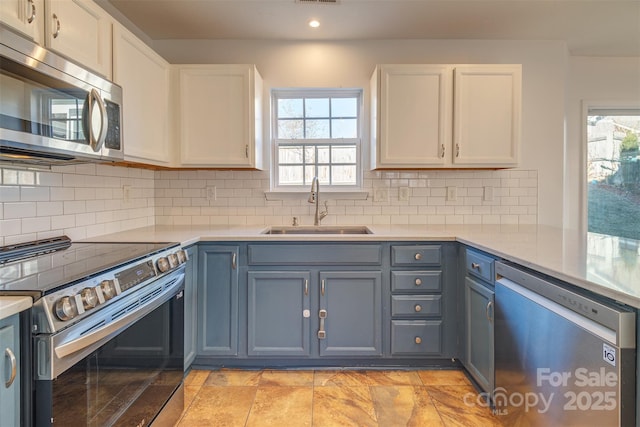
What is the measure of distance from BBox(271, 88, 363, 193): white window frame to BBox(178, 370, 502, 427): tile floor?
4.57ft

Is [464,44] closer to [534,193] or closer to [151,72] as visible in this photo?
[534,193]

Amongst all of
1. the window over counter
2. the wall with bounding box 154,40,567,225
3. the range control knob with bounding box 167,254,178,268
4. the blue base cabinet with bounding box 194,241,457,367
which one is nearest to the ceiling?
the wall with bounding box 154,40,567,225

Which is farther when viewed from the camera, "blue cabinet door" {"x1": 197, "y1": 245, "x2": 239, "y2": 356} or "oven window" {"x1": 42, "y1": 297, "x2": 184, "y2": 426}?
"blue cabinet door" {"x1": 197, "y1": 245, "x2": 239, "y2": 356}

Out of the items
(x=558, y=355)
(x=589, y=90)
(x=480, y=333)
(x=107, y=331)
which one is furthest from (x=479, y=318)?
(x=589, y=90)

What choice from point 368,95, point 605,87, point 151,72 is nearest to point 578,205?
point 605,87

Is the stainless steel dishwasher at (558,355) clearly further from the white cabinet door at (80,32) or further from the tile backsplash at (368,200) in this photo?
the white cabinet door at (80,32)

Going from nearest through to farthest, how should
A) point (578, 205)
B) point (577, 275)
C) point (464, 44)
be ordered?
point (577, 275), point (464, 44), point (578, 205)

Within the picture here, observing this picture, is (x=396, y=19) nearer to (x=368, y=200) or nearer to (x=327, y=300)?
(x=368, y=200)

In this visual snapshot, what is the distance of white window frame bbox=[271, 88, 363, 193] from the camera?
2.88m

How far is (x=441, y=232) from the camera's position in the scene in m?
2.31

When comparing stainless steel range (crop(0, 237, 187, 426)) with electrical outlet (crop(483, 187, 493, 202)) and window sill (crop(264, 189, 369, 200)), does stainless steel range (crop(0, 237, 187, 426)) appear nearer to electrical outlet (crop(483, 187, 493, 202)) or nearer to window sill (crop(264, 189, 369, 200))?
window sill (crop(264, 189, 369, 200))

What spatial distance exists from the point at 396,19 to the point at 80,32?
193 centimetres

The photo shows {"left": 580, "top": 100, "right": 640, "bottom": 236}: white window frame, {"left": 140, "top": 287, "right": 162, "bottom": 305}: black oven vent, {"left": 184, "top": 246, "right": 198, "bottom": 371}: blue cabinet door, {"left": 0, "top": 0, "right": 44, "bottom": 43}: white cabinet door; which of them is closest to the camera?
{"left": 0, "top": 0, "right": 44, "bottom": 43}: white cabinet door

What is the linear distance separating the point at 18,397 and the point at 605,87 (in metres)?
4.21
